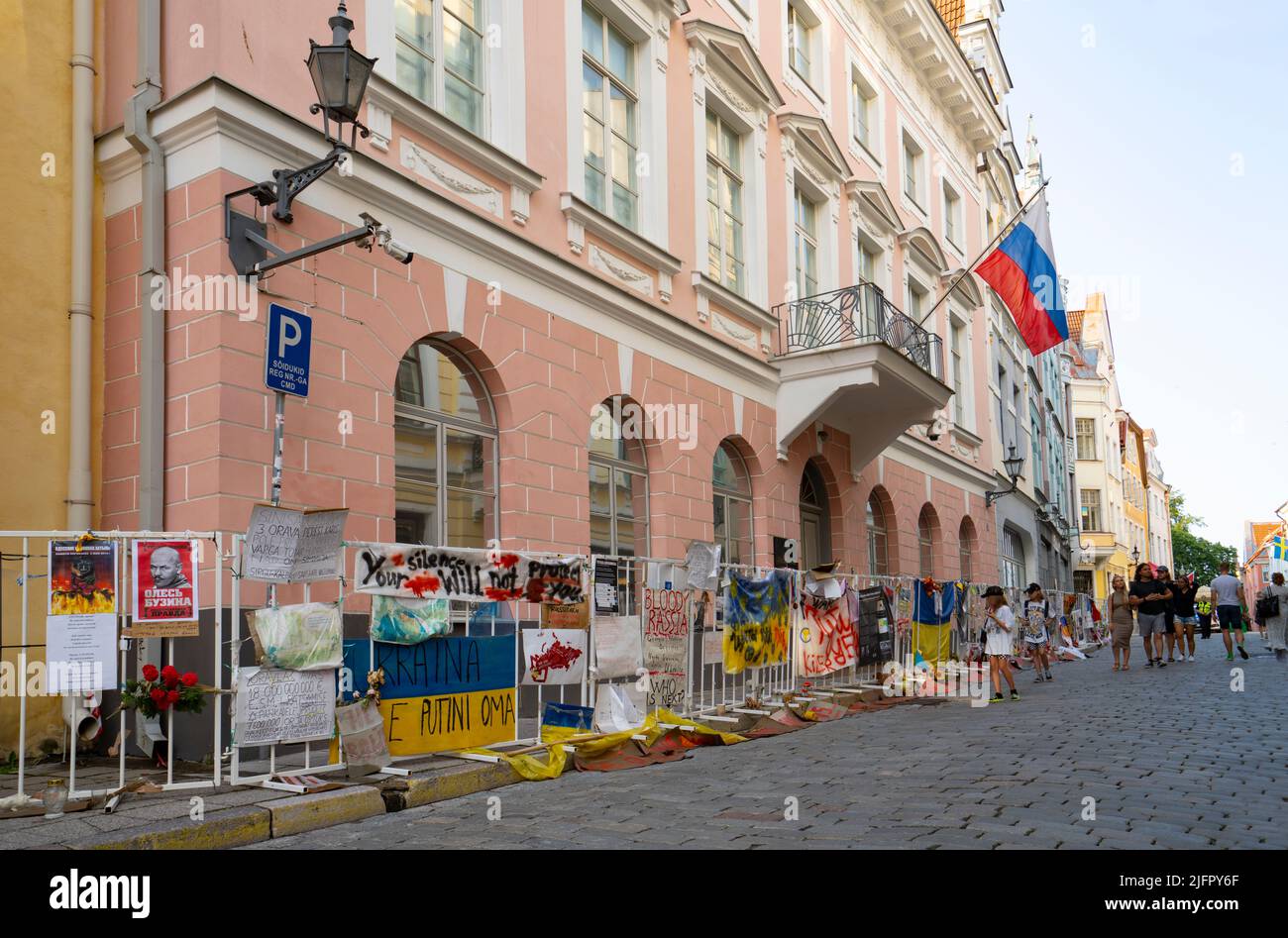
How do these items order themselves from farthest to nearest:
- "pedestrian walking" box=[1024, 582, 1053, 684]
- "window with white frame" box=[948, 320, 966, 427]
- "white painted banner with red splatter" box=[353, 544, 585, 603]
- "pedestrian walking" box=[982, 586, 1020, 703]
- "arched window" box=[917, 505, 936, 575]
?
"window with white frame" box=[948, 320, 966, 427], "arched window" box=[917, 505, 936, 575], "pedestrian walking" box=[1024, 582, 1053, 684], "pedestrian walking" box=[982, 586, 1020, 703], "white painted banner with red splatter" box=[353, 544, 585, 603]

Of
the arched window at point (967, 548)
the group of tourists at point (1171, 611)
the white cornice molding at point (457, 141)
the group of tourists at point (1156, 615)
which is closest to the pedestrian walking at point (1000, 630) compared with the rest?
the group of tourists at point (1156, 615)

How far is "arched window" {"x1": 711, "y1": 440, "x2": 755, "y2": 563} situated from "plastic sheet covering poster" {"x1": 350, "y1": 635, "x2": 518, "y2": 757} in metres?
6.73

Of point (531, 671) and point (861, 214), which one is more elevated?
point (861, 214)

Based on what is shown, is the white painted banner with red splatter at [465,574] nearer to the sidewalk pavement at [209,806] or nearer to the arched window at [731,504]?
the sidewalk pavement at [209,806]

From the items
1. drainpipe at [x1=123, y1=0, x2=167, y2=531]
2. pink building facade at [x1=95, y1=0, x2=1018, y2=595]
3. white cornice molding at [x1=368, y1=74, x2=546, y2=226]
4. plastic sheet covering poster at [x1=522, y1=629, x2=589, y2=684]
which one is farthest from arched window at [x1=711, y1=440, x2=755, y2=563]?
drainpipe at [x1=123, y1=0, x2=167, y2=531]

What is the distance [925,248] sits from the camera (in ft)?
77.5

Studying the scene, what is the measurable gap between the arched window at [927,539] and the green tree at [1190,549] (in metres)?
83.3

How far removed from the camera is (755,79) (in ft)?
54.2

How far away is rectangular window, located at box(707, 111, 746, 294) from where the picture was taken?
1570 cm

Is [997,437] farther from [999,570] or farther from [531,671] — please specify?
[531,671]

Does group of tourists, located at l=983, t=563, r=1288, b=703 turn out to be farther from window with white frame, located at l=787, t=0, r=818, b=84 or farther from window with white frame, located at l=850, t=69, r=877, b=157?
window with white frame, located at l=787, t=0, r=818, b=84

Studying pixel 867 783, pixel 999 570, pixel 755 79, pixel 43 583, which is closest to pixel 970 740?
pixel 867 783

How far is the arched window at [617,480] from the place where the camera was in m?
12.7
